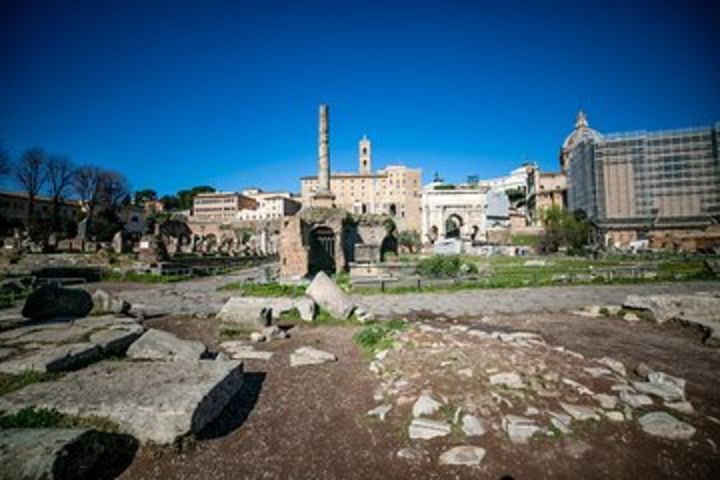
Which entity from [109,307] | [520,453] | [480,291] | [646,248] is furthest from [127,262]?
[646,248]

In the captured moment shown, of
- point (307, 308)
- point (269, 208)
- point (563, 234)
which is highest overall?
point (269, 208)

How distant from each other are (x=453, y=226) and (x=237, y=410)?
3255 inches

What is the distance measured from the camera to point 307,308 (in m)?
9.69

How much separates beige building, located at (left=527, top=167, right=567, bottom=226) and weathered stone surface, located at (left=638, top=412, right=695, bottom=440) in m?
75.5

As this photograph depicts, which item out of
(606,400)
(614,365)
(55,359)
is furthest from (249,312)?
(614,365)

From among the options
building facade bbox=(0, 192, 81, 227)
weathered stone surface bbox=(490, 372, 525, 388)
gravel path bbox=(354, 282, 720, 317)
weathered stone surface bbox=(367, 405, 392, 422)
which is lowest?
gravel path bbox=(354, 282, 720, 317)

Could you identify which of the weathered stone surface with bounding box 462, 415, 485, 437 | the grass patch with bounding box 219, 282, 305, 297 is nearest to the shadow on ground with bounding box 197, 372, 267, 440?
the weathered stone surface with bounding box 462, 415, 485, 437

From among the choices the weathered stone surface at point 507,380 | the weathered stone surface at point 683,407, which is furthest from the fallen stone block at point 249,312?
the weathered stone surface at point 683,407

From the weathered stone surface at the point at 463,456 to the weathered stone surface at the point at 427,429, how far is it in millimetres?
288

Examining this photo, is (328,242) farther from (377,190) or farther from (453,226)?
(377,190)

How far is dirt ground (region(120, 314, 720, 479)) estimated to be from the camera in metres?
3.24

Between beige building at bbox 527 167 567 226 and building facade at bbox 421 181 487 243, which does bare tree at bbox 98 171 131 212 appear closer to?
building facade at bbox 421 181 487 243

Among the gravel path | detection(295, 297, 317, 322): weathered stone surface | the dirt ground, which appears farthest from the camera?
the gravel path

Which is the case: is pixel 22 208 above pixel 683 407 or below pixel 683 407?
above
